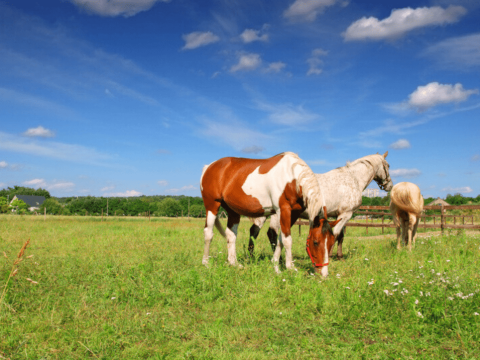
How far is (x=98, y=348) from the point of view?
343 centimetres

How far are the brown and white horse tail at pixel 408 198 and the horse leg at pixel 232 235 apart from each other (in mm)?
4803

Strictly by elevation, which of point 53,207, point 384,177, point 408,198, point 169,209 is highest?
point 384,177

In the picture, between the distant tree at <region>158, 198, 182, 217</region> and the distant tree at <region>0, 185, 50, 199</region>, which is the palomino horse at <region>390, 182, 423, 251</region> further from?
the distant tree at <region>0, 185, 50, 199</region>

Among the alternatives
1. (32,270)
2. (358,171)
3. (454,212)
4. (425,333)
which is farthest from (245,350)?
(454,212)

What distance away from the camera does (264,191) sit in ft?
20.0

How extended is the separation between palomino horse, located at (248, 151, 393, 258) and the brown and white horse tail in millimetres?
844

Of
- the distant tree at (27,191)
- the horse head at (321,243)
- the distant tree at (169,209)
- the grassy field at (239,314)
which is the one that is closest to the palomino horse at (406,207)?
the grassy field at (239,314)

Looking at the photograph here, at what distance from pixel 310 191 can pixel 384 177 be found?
14.4ft

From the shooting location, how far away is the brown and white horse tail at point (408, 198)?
8.45m

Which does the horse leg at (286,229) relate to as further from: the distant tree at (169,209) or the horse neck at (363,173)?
the distant tree at (169,209)

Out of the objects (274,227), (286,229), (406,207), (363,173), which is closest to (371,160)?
(363,173)

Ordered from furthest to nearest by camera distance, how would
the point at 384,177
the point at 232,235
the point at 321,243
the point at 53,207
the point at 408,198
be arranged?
the point at 53,207 → the point at 384,177 → the point at 408,198 → the point at 232,235 → the point at 321,243

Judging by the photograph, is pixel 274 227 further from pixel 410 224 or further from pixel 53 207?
pixel 53 207

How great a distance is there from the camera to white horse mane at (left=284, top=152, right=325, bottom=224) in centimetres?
543
